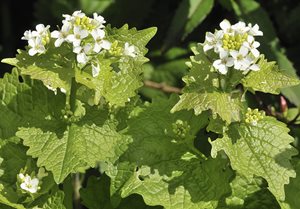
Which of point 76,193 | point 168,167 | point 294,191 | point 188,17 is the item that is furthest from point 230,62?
point 188,17

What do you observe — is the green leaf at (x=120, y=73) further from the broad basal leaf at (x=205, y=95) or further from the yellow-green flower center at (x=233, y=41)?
the yellow-green flower center at (x=233, y=41)

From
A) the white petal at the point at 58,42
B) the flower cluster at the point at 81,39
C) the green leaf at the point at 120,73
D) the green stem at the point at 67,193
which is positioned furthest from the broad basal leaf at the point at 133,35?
the green stem at the point at 67,193

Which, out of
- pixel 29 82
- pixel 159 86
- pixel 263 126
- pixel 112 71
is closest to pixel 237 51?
pixel 263 126

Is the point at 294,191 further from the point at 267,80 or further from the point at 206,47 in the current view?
the point at 206,47

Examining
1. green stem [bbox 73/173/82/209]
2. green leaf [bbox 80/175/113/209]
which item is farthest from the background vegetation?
green leaf [bbox 80/175/113/209]

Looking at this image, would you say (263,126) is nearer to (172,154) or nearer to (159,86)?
Result: (172,154)
